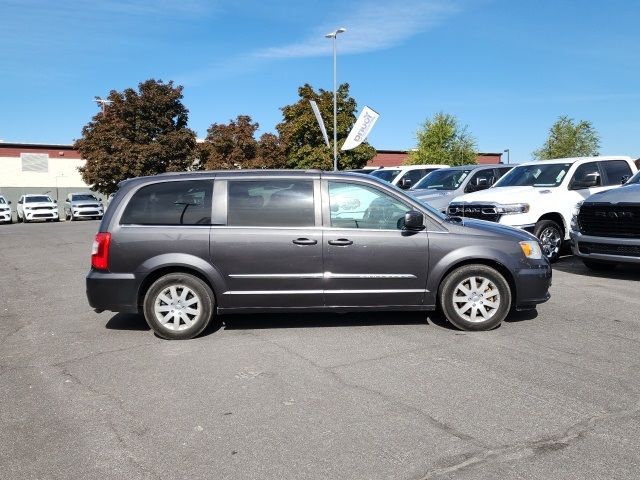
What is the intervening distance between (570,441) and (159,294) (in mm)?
4125

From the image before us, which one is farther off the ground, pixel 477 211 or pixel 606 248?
pixel 477 211

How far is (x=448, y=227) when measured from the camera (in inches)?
244

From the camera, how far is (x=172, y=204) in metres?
6.20

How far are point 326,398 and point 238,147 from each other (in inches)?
1556

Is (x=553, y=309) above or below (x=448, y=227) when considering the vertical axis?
below

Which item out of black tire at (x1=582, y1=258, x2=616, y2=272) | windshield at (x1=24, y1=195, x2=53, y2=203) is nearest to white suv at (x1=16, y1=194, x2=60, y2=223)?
windshield at (x1=24, y1=195, x2=53, y2=203)

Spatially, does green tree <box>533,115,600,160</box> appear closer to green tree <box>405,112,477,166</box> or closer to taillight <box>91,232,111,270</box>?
green tree <box>405,112,477,166</box>

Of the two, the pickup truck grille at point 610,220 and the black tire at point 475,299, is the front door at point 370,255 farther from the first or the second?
the pickup truck grille at point 610,220

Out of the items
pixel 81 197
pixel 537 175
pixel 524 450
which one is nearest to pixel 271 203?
pixel 524 450

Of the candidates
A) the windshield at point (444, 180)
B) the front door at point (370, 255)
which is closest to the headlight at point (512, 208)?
the windshield at point (444, 180)

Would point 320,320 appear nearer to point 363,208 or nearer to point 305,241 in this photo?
point 305,241

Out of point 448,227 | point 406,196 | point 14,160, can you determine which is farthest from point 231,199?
point 14,160

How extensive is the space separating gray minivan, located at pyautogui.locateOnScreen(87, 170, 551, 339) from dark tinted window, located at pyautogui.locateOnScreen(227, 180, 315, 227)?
0.03 feet

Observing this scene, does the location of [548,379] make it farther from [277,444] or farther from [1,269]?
[1,269]
